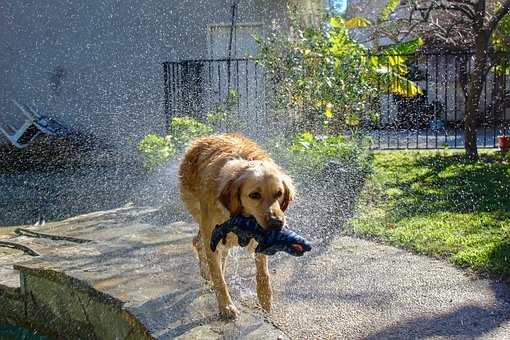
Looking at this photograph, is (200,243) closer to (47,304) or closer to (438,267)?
(47,304)

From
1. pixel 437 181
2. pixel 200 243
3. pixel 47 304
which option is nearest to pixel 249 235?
pixel 200 243

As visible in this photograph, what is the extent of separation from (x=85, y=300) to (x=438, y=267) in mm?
2715

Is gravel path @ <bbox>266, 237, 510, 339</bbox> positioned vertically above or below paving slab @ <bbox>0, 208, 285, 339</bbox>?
below

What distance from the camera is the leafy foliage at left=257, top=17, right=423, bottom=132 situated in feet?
28.7

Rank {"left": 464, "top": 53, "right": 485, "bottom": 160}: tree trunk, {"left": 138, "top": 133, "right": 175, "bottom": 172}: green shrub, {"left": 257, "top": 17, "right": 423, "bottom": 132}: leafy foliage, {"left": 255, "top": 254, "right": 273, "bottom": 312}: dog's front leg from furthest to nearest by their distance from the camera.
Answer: {"left": 464, "top": 53, "right": 485, "bottom": 160}: tree trunk, {"left": 257, "top": 17, "right": 423, "bottom": 132}: leafy foliage, {"left": 138, "top": 133, "right": 175, "bottom": 172}: green shrub, {"left": 255, "top": 254, "right": 273, "bottom": 312}: dog's front leg

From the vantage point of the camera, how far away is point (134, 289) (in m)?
3.83

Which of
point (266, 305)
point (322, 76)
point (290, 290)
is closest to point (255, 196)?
point (266, 305)

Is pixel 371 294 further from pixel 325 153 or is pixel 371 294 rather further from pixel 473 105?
pixel 473 105

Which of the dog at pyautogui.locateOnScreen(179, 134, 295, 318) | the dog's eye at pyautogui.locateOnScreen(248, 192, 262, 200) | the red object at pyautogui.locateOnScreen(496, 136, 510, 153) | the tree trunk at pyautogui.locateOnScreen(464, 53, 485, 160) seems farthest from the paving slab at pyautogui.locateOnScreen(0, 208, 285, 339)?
the red object at pyautogui.locateOnScreen(496, 136, 510, 153)

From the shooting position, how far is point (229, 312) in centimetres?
343

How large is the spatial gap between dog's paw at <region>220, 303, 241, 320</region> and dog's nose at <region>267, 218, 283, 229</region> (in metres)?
0.47

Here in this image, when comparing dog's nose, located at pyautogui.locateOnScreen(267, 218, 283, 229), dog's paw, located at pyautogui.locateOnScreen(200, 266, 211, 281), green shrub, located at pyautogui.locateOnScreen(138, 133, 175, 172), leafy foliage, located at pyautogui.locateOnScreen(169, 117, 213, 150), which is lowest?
dog's paw, located at pyautogui.locateOnScreen(200, 266, 211, 281)

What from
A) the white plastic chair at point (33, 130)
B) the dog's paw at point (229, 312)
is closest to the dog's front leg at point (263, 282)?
the dog's paw at point (229, 312)

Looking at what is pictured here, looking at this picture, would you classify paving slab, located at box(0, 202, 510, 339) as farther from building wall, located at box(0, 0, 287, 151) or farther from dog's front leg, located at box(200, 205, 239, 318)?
building wall, located at box(0, 0, 287, 151)
